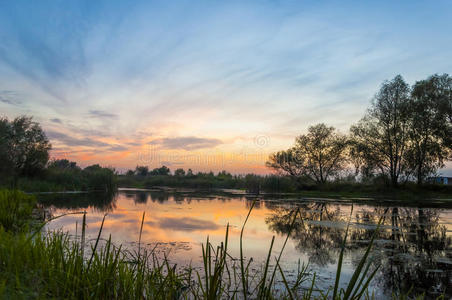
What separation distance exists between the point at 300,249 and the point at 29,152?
92.9 feet

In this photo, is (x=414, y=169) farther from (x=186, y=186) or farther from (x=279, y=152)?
(x=186, y=186)

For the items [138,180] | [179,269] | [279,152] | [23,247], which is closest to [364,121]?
[279,152]

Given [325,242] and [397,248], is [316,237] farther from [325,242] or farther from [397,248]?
[397,248]

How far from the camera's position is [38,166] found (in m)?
27.5

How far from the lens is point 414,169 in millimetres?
27516

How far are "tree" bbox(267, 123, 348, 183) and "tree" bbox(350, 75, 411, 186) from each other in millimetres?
6347

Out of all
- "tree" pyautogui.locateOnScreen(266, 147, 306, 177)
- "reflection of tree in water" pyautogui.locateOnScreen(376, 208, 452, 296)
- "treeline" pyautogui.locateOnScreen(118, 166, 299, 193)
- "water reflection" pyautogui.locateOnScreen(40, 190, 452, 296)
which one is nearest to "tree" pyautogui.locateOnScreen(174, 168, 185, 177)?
"treeline" pyautogui.locateOnScreen(118, 166, 299, 193)

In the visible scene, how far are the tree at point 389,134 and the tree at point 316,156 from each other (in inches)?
250

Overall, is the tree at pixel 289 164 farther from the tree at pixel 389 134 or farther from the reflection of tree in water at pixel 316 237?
the reflection of tree in water at pixel 316 237

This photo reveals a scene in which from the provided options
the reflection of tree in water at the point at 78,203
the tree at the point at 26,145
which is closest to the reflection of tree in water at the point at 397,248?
the reflection of tree in water at the point at 78,203

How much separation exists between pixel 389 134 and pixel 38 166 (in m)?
32.9

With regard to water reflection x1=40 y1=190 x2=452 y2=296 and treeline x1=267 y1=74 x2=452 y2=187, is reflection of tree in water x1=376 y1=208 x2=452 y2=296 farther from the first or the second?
treeline x1=267 y1=74 x2=452 y2=187

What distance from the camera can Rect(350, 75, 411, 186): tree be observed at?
2753 centimetres

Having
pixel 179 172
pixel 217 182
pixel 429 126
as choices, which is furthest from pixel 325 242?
pixel 179 172
